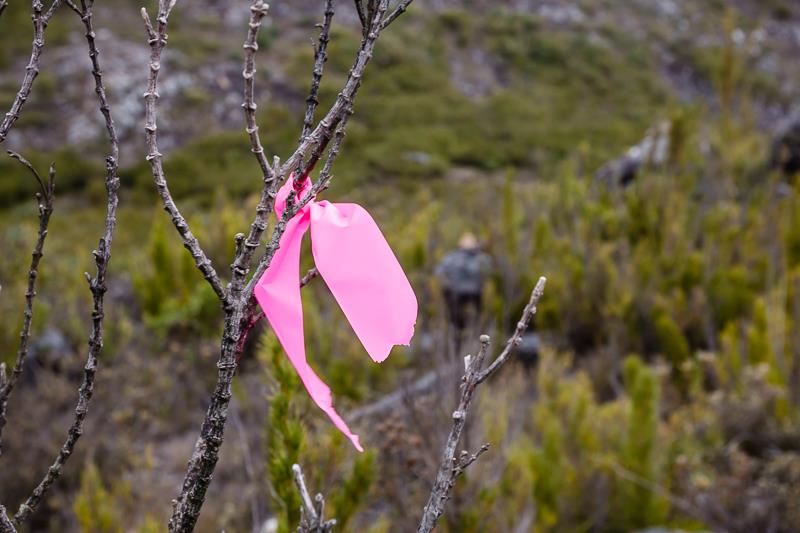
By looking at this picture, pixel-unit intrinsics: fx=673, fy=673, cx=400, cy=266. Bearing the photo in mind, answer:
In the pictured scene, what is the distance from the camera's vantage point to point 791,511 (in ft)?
5.63

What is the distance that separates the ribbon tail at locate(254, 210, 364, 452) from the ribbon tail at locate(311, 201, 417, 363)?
0.10 ft

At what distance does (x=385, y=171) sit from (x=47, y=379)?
9.53 m

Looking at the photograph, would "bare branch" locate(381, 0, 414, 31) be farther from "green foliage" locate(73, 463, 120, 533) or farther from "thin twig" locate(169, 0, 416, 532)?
"green foliage" locate(73, 463, 120, 533)

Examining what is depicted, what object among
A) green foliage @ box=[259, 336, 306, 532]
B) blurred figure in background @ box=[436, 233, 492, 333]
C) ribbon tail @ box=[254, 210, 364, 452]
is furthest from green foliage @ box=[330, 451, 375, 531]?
blurred figure in background @ box=[436, 233, 492, 333]

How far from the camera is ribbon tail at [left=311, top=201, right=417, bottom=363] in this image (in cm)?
47

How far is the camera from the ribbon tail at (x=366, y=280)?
1.55ft

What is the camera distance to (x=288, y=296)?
492 mm

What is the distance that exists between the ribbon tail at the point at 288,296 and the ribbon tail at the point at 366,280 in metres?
0.03

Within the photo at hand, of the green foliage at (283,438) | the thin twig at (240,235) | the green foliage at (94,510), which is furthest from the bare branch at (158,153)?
the green foliage at (94,510)

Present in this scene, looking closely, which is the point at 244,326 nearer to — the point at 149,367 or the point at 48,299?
the point at 149,367

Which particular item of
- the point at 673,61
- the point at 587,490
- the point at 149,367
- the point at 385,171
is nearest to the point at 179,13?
the point at 385,171

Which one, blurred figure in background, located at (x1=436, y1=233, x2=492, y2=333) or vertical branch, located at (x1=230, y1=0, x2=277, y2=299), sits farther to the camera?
blurred figure in background, located at (x1=436, y1=233, x2=492, y2=333)

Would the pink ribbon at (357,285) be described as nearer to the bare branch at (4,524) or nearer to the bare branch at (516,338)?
the bare branch at (516,338)

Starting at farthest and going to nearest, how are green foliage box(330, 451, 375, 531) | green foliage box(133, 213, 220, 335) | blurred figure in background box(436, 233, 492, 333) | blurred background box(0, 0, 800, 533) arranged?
blurred figure in background box(436, 233, 492, 333), green foliage box(133, 213, 220, 335), blurred background box(0, 0, 800, 533), green foliage box(330, 451, 375, 531)
